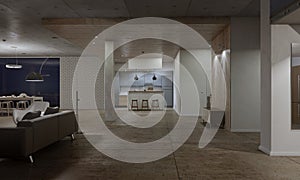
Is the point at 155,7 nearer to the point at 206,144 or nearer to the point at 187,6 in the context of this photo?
the point at 187,6

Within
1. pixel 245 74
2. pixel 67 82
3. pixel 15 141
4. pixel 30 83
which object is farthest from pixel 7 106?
pixel 245 74

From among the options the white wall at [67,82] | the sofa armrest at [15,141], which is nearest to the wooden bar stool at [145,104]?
the white wall at [67,82]

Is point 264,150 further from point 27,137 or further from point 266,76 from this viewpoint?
point 27,137

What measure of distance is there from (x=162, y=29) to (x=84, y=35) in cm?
270

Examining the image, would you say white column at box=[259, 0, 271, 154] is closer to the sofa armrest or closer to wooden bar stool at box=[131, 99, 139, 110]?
the sofa armrest

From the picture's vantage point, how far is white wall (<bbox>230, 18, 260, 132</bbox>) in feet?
27.8

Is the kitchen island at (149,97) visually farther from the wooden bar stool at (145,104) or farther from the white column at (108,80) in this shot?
the white column at (108,80)

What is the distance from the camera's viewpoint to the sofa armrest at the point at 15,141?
4801mm

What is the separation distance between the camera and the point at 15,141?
483cm

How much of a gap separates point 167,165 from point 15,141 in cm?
235

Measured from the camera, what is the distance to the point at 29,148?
16.1 feet

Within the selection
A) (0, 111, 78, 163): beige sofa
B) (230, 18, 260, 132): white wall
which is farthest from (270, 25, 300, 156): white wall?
(0, 111, 78, 163): beige sofa

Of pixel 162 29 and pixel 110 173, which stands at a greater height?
pixel 162 29

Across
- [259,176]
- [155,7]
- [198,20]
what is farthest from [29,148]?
[198,20]
